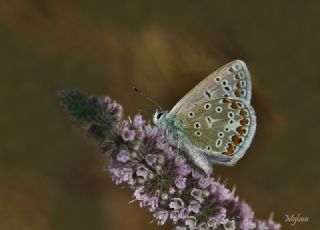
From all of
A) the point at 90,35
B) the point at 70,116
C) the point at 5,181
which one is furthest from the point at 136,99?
the point at 70,116

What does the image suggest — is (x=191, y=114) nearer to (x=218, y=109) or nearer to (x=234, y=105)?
(x=218, y=109)

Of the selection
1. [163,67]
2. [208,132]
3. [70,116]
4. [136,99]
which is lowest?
[70,116]

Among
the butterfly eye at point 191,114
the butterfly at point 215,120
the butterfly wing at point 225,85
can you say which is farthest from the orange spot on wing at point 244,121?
the butterfly eye at point 191,114

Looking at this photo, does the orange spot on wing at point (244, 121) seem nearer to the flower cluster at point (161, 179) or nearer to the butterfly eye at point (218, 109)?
the butterfly eye at point (218, 109)

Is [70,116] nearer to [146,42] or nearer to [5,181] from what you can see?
[5,181]

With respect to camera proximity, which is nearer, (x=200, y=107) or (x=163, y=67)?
(x=200, y=107)

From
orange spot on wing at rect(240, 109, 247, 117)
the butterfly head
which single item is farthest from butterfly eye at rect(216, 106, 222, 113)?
the butterfly head

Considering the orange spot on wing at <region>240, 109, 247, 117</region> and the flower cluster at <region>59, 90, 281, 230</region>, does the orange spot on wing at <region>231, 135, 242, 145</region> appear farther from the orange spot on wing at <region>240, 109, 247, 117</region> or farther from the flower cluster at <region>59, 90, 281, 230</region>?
the flower cluster at <region>59, 90, 281, 230</region>
